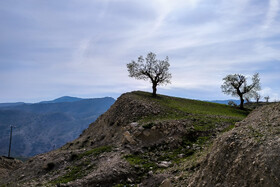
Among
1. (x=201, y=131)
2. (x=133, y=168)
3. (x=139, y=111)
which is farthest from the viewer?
(x=139, y=111)

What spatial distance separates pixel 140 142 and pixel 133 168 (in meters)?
4.97

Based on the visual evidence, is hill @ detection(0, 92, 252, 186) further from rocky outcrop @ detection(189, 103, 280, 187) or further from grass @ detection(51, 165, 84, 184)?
rocky outcrop @ detection(189, 103, 280, 187)

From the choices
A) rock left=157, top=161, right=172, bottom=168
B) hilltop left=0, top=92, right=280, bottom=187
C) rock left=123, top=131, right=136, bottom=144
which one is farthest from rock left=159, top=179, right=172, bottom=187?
rock left=123, top=131, right=136, bottom=144

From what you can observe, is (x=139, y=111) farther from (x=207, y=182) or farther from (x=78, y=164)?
(x=207, y=182)

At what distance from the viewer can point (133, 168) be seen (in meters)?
14.3

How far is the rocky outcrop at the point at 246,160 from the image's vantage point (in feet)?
23.5

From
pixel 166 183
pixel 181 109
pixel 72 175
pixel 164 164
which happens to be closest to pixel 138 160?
pixel 164 164

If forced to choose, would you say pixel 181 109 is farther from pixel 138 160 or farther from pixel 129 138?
pixel 138 160

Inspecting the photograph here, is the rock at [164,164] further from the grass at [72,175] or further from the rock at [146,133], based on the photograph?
the grass at [72,175]

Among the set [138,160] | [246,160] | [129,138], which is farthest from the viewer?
[129,138]

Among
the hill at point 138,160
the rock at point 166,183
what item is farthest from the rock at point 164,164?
the rock at point 166,183

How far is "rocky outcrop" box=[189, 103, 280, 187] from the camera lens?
7157 mm

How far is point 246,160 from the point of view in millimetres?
8039

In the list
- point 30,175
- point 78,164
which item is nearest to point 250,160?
point 78,164
